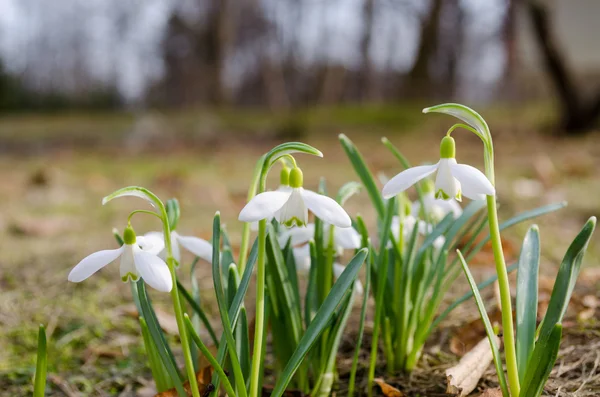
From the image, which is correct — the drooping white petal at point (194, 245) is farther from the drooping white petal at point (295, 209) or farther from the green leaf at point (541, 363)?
the green leaf at point (541, 363)

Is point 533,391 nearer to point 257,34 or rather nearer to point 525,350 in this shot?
point 525,350

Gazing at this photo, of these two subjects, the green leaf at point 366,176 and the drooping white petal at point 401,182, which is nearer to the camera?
the drooping white petal at point 401,182

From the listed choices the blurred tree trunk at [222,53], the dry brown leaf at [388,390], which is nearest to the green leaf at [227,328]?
the dry brown leaf at [388,390]

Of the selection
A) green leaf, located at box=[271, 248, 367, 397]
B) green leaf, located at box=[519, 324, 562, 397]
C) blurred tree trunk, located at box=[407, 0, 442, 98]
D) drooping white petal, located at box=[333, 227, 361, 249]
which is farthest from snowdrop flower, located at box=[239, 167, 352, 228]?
blurred tree trunk, located at box=[407, 0, 442, 98]

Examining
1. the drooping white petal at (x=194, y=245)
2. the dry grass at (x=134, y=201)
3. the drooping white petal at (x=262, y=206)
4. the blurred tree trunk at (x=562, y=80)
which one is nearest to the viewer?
the drooping white petal at (x=262, y=206)

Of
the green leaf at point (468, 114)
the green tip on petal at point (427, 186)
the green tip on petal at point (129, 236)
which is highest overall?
the green leaf at point (468, 114)

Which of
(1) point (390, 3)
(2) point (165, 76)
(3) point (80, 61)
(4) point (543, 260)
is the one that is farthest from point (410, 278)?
(3) point (80, 61)

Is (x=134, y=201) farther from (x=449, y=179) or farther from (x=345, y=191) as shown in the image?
(x=449, y=179)

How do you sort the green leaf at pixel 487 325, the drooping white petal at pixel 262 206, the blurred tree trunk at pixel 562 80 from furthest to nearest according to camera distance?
the blurred tree trunk at pixel 562 80 → the green leaf at pixel 487 325 → the drooping white petal at pixel 262 206
